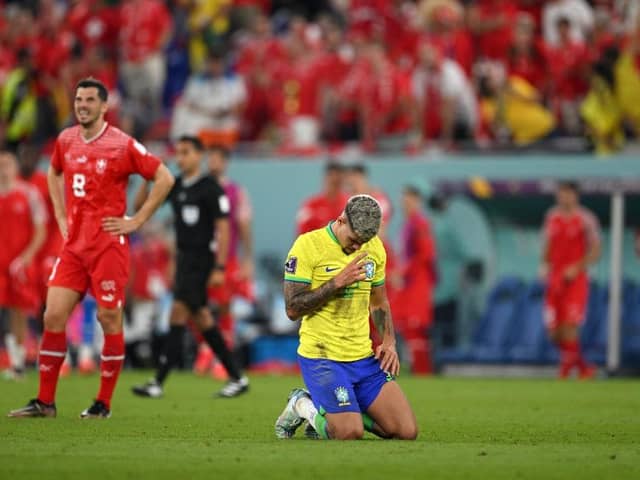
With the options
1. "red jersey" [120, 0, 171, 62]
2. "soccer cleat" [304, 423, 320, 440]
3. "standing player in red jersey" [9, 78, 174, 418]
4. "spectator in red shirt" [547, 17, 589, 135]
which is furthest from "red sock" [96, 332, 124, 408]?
"red jersey" [120, 0, 171, 62]

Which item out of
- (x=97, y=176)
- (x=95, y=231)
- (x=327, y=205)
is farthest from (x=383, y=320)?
(x=327, y=205)

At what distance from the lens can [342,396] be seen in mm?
9703

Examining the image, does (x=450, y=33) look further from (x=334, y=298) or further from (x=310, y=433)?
(x=310, y=433)

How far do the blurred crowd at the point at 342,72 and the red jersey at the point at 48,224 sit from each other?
133 inches

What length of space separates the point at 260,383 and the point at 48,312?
20.9ft

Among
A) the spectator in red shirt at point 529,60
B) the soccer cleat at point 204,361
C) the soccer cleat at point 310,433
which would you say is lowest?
the soccer cleat at point 204,361

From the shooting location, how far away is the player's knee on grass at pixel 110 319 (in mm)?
11430

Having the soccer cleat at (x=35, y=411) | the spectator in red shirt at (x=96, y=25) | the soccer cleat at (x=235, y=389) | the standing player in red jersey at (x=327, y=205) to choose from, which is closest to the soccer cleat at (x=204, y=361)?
the standing player in red jersey at (x=327, y=205)

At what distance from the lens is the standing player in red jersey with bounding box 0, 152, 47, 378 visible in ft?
→ 57.6

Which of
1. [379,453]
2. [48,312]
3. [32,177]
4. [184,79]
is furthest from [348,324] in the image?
[184,79]

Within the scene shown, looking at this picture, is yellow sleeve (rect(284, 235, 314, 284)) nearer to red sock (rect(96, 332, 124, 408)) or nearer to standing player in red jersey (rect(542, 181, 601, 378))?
red sock (rect(96, 332, 124, 408))

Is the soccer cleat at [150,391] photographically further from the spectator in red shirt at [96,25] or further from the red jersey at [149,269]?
the spectator in red shirt at [96,25]

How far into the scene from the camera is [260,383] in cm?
1738

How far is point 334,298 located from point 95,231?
99.8 inches
